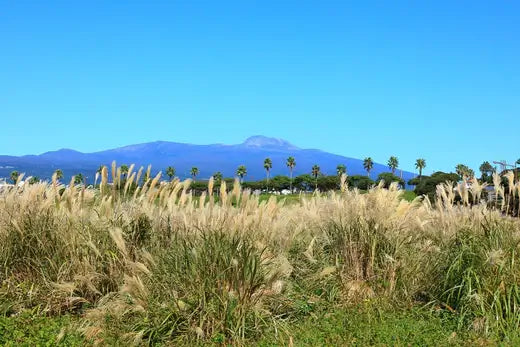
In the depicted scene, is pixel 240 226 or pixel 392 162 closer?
pixel 240 226

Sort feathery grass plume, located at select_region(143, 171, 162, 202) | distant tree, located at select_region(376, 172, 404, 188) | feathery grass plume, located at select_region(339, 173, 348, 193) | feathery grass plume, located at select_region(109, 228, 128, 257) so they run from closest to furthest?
feathery grass plume, located at select_region(109, 228, 128, 257)
feathery grass plume, located at select_region(143, 171, 162, 202)
feathery grass plume, located at select_region(339, 173, 348, 193)
distant tree, located at select_region(376, 172, 404, 188)

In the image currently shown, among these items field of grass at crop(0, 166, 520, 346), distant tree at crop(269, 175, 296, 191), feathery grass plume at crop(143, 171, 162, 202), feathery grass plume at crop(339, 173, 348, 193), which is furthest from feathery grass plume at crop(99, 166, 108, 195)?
distant tree at crop(269, 175, 296, 191)

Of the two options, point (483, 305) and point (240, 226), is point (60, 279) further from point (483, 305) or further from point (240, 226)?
point (483, 305)

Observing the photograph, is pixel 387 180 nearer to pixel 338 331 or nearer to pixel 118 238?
pixel 338 331

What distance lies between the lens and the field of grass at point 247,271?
5875mm

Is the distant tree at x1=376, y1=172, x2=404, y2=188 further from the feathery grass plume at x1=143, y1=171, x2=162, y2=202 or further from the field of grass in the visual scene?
the feathery grass plume at x1=143, y1=171, x2=162, y2=202

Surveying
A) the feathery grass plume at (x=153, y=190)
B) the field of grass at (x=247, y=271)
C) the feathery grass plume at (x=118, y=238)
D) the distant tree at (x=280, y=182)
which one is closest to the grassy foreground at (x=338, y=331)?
the field of grass at (x=247, y=271)

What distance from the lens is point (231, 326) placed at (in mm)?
5770

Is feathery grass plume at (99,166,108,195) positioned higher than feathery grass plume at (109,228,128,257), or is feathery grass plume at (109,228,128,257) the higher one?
feathery grass plume at (99,166,108,195)

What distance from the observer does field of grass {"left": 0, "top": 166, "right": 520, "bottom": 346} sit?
5875mm

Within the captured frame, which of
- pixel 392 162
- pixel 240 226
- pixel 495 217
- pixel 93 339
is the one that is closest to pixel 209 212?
pixel 240 226

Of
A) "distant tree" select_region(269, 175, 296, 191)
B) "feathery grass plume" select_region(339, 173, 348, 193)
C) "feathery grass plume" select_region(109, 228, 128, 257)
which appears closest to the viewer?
"feathery grass plume" select_region(109, 228, 128, 257)

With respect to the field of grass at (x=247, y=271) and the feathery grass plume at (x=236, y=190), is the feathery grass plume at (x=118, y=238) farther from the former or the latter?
the feathery grass plume at (x=236, y=190)

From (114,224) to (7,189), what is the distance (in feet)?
7.55
